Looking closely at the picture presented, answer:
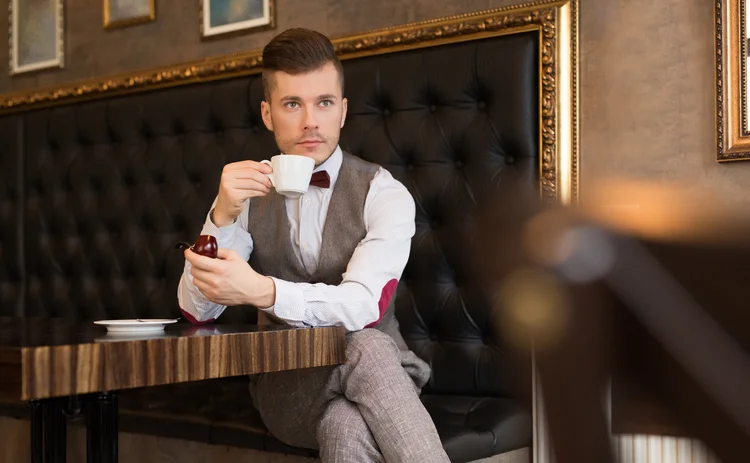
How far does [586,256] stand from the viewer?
34 centimetres

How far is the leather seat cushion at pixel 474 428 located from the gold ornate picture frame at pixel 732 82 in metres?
0.84

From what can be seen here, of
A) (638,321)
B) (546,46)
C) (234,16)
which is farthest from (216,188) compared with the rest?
(638,321)

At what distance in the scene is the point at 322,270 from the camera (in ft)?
6.11

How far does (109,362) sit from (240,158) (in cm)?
169

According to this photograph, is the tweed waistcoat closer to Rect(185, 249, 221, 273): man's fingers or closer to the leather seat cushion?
the leather seat cushion

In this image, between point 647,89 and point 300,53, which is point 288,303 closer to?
point 300,53

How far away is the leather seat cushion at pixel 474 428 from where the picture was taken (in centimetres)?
180

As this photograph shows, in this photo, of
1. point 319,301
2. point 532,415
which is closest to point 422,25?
point 319,301

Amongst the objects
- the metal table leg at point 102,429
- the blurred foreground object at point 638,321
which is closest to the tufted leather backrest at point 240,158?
the metal table leg at point 102,429

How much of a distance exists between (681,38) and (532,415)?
2.01 meters

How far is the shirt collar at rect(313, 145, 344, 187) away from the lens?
194 centimetres

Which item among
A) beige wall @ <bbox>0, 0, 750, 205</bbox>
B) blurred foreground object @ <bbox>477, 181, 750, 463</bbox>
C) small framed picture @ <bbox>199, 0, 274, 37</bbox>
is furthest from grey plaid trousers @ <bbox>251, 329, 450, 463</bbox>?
small framed picture @ <bbox>199, 0, 274, 37</bbox>

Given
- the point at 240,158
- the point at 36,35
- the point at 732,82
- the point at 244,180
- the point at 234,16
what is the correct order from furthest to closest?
1. the point at 36,35
2. the point at 234,16
3. the point at 240,158
4. the point at 732,82
5. the point at 244,180

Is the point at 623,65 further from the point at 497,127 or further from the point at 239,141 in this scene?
the point at 239,141
